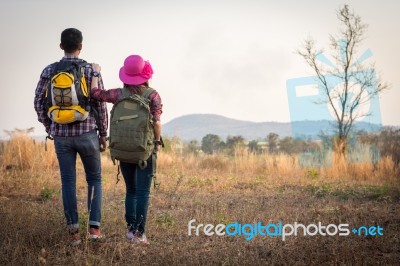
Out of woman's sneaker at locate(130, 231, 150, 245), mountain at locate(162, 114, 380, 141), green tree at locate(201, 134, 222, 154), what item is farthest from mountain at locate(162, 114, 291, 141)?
woman's sneaker at locate(130, 231, 150, 245)

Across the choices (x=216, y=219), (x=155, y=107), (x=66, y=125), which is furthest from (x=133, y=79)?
(x=216, y=219)

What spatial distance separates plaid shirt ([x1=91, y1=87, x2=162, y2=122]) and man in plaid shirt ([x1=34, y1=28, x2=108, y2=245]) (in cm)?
15

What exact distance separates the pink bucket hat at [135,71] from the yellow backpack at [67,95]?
0.40 metres

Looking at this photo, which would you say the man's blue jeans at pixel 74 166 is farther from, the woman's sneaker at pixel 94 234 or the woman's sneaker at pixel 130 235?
the woman's sneaker at pixel 130 235

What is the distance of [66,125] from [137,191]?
37.7 inches

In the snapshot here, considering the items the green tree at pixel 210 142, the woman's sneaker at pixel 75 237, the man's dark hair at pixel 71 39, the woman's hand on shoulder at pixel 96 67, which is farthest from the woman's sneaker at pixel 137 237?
the green tree at pixel 210 142

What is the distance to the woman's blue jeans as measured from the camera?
15.6ft

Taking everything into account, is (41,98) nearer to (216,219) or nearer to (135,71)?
(135,71)

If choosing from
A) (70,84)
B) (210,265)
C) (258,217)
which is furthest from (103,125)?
(258,217)

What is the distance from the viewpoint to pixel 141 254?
465 cm

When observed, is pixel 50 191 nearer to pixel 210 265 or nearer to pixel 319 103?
pixel 210 265

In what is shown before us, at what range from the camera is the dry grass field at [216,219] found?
4.47 meters

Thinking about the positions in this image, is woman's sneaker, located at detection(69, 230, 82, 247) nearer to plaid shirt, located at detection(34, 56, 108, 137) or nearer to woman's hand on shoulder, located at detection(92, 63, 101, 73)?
plaid shirt, located at detection(34, 56, 108, 137)

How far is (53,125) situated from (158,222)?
200cm
